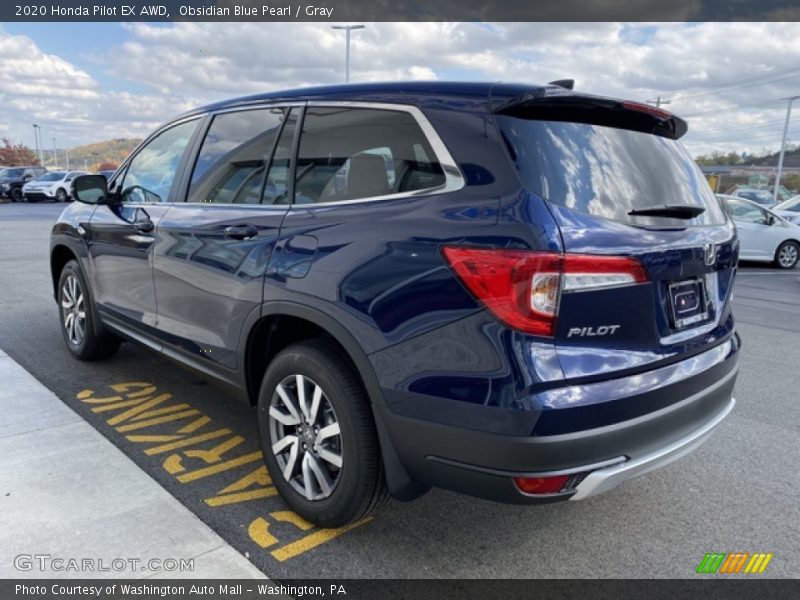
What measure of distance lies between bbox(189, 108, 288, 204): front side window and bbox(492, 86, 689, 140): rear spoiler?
4.31 ft

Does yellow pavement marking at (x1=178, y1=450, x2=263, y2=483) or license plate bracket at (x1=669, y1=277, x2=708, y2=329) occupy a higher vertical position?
license plate bracket at (x1=669, y1=277, x2=708, y2=329)

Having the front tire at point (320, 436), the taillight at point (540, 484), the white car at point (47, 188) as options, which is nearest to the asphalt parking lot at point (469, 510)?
the front tire at point (320, 436)

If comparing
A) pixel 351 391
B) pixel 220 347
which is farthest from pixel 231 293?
pixel 351 391

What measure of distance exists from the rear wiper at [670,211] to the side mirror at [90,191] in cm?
357

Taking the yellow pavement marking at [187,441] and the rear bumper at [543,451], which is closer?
the rear bumper at [543,451]

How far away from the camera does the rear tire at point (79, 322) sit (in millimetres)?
4633

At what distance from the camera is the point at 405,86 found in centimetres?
254

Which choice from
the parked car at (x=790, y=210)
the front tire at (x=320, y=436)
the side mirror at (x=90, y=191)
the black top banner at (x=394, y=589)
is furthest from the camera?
the parked car at (x=790, y=210)

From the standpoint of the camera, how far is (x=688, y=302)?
8.13ft

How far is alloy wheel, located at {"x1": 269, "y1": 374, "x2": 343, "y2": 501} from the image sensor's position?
2631mm

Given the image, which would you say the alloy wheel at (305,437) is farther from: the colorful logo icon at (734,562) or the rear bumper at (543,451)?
the colorful logo icon at (734,562)

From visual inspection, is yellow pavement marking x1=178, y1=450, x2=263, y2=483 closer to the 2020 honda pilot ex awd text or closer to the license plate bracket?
the 2020 honda pilot ex awd text

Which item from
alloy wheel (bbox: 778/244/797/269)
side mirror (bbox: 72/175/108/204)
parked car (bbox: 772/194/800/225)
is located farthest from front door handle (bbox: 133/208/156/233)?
parked car (bbox: 772/194/800/225)

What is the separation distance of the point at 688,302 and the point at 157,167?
3.26 m
